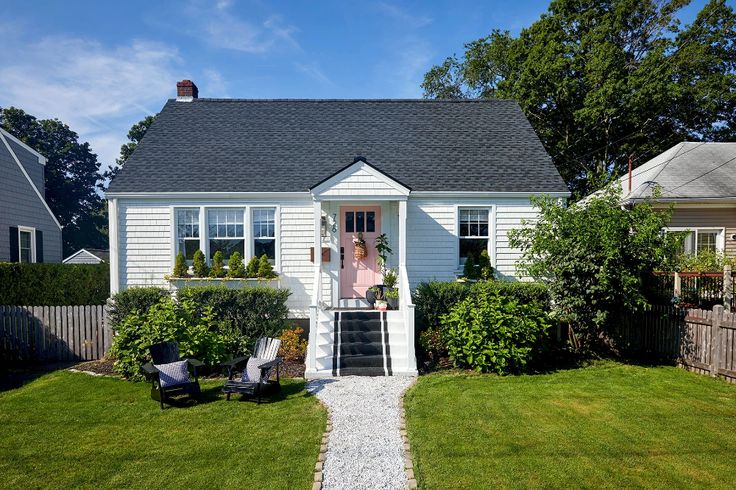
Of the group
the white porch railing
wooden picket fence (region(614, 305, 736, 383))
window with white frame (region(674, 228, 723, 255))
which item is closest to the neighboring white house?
the white porch railing

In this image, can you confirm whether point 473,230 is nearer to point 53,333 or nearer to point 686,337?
point 686,337

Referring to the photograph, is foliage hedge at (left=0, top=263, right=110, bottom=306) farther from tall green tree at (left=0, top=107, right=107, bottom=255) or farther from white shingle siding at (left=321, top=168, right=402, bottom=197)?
tall green tree at (left=0, top=107, right=107, bottom=255)

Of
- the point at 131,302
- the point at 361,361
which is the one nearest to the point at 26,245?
the point at 131,302

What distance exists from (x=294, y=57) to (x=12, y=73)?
815cm

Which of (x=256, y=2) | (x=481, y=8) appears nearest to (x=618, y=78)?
(x=481, y=8)

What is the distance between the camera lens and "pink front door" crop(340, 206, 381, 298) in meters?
12.2

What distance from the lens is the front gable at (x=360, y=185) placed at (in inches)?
427

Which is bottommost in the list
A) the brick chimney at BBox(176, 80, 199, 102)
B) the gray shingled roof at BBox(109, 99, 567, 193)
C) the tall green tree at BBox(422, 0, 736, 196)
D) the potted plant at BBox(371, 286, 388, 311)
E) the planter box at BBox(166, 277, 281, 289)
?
the potted plant at BBox(371, 286, 388, 311)

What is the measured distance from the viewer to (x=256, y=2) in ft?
39.1

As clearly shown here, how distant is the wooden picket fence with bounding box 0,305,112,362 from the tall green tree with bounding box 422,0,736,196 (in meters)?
25.1

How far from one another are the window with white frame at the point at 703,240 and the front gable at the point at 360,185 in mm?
11159

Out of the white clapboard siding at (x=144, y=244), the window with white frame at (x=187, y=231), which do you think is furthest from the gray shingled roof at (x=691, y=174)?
the white clapboard siding at (x=144, y=244)

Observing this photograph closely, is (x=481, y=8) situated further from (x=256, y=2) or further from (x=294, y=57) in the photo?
(x=256, y=2)

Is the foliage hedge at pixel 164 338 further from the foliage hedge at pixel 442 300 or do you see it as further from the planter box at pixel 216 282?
the foliage hedge at pixel 442 300
